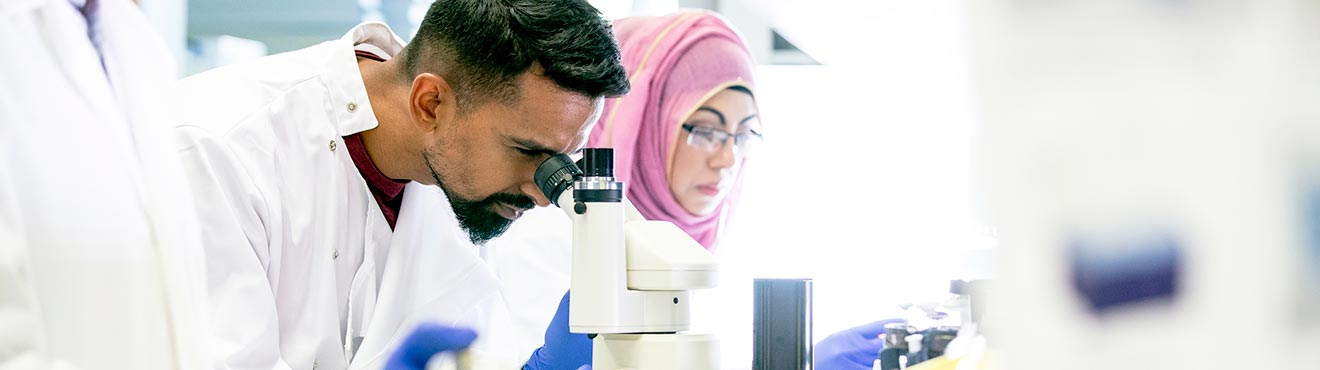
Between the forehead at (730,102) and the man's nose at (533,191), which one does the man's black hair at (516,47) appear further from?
the forehead at (730,102)

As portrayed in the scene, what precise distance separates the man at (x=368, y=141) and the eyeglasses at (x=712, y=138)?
91 centimetres

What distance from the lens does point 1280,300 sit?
0.95ft

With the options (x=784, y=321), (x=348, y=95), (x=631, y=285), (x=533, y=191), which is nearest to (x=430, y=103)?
(x=348, y=95)

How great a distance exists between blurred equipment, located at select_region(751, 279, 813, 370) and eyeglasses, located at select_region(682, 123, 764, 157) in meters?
1.46

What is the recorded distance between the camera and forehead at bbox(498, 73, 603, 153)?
187 cm

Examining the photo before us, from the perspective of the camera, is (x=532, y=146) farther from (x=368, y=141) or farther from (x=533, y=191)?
(x=368, y=141)

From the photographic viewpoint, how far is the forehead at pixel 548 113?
6.13 feet

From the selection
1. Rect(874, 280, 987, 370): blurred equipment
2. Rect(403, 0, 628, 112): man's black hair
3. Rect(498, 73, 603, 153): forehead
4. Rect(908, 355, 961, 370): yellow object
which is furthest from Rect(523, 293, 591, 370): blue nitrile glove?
Rect(908, 355, 961, 370): yellow object

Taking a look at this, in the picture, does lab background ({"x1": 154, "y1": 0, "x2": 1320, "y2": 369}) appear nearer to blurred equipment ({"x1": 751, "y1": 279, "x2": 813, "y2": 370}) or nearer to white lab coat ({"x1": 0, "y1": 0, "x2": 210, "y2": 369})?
white lab coat ({"x1": 0, "y1": 0, "x2": 210, "y2": 369})

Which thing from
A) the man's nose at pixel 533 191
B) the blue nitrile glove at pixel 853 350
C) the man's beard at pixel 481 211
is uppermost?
the man's nose at pixel 533 191

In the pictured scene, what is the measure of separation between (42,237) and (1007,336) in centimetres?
42

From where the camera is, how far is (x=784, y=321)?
141 centimetres

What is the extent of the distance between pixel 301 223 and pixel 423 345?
0.33 metres

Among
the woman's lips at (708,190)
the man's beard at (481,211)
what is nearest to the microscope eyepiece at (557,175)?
the man's beard at (481,211)
